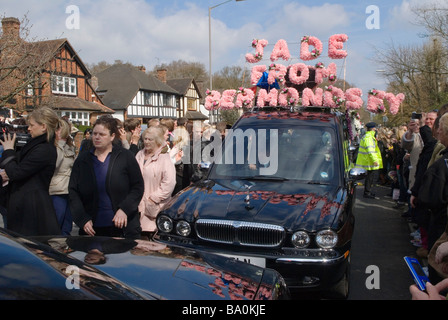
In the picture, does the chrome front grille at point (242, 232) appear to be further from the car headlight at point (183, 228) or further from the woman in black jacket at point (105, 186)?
the woman in black jacket at point (105, 186)

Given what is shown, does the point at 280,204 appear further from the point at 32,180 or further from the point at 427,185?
the point at 32,180

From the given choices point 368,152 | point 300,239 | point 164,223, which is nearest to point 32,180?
point 164,223

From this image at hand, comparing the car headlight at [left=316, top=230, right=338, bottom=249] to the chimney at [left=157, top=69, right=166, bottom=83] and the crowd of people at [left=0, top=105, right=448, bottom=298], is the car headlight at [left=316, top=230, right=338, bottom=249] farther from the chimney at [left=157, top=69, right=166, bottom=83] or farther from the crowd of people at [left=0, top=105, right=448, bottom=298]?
the chimney at [left=157, top=69, right=166, bottom=83]

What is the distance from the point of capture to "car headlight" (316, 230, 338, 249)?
3879 millimetres

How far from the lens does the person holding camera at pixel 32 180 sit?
13.7 ft

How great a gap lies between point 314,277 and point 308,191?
1.04 m

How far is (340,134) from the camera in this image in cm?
545

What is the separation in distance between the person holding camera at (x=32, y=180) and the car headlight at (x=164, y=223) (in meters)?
1.06

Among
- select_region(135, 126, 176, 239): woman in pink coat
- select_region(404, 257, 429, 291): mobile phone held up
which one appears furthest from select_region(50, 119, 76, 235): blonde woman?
select_region(404, 257, 429, 291): mobile phone held up

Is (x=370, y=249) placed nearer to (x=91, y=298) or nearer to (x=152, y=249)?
(x=152, y=249)

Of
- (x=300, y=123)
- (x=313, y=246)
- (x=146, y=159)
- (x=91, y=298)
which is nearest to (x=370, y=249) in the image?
(x=300, y=123)

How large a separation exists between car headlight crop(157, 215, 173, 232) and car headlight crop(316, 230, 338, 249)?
1529 mm

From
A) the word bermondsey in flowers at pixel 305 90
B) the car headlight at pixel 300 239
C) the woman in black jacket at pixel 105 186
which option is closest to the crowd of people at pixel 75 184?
the woman in black jacket at pixel 105 186
